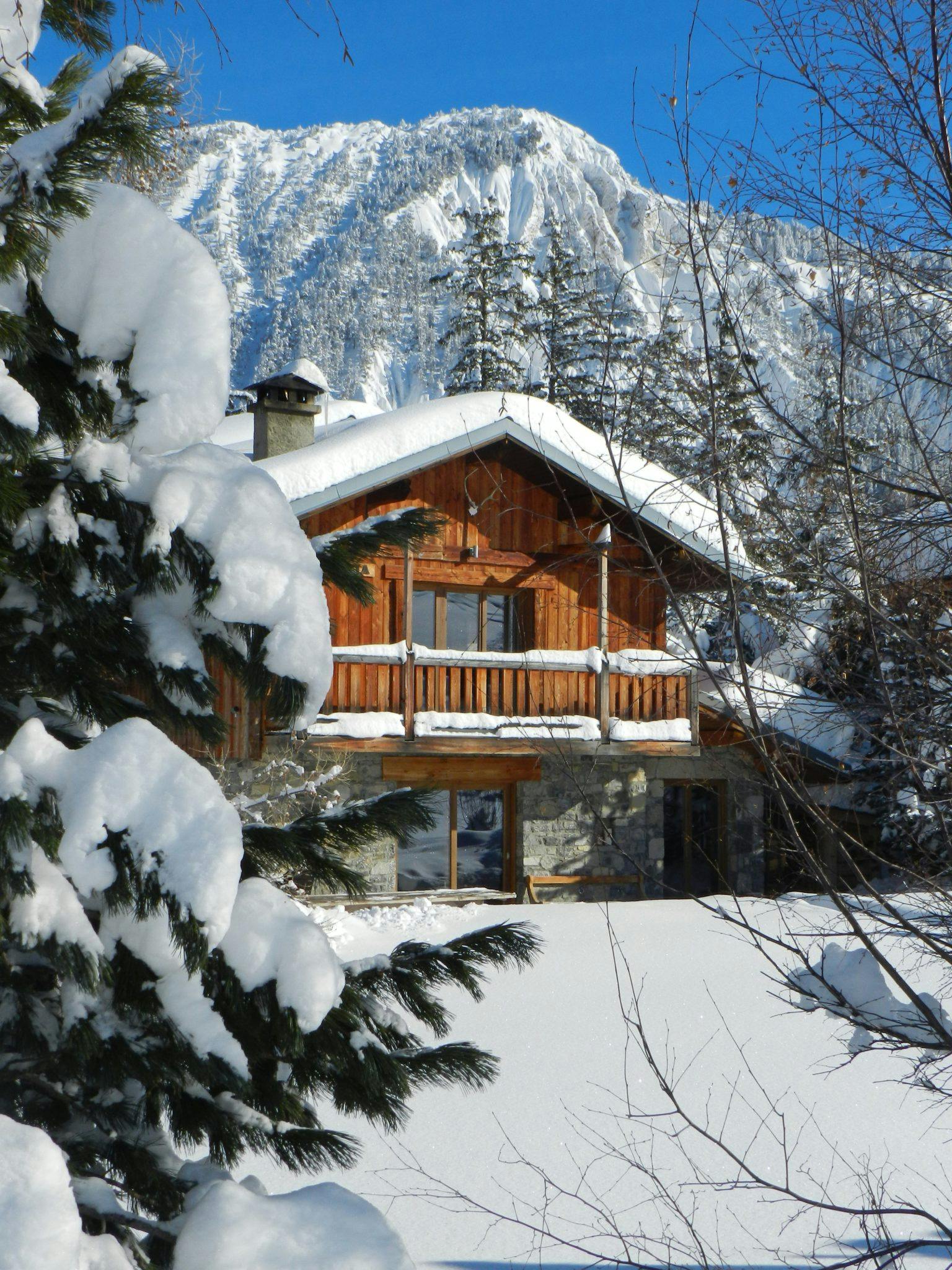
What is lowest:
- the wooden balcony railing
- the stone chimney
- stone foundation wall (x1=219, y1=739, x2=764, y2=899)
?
stone foundation wall (x1=219, y1=739, x2=764, y2=899)

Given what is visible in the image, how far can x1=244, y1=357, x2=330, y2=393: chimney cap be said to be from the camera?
52.4 feet

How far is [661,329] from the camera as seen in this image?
3.84 m

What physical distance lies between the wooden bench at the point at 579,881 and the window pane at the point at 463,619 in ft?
9.90

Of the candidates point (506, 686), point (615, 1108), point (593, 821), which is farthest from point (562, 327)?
point (615, 1108)

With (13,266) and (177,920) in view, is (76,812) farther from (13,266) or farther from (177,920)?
(13,266)

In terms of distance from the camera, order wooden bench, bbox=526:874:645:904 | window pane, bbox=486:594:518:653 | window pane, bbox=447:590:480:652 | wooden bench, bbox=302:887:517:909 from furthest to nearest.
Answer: window pane, bbox=486:594:518:653 < window pane, bbox=447:590:480:652 < wooden bench, bbox=526:874:645:904 < wooden bench, bbox=302:887:517:909

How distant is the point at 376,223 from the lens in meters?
167

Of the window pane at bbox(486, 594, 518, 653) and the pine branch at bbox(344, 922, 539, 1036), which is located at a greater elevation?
the window pane at bbox(486, 594, 518, 653)

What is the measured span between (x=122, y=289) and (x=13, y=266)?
254mm

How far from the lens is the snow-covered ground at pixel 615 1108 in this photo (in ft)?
16.7

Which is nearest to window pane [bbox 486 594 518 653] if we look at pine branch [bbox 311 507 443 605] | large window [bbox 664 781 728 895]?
large window [bbox 664 781 728 895]

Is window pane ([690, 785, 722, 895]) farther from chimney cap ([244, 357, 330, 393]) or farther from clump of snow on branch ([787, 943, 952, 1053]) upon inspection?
clump of snow on branch ([787, 943, 952, 1053])

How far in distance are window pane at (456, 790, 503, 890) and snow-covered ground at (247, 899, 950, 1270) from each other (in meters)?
4.45

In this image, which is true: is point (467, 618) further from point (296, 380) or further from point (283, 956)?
point (283, 956)
